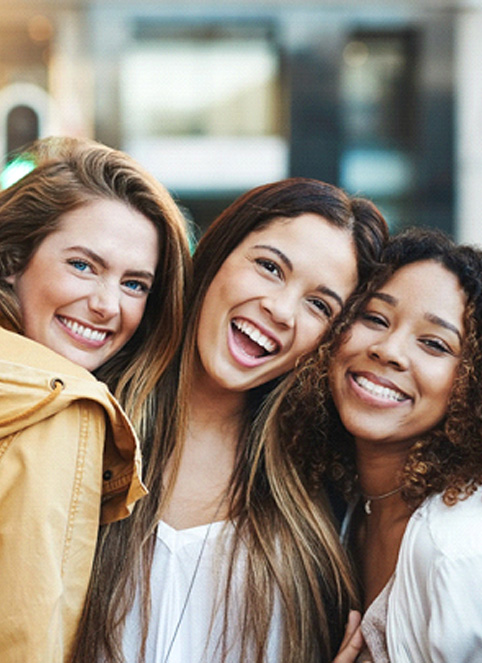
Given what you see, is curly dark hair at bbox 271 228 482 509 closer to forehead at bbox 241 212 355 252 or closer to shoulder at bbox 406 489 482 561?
shoulder at bbox 406 489 482 561

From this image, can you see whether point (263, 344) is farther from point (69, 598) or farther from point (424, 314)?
point (69, 598)

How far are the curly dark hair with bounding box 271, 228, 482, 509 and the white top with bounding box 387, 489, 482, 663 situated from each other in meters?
0.09

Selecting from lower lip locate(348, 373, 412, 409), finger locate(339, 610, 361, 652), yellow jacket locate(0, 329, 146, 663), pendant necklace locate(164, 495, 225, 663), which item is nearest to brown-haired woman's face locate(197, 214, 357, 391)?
lower lip locate(348, 373, 412, 409)

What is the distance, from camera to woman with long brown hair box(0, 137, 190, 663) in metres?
2.10

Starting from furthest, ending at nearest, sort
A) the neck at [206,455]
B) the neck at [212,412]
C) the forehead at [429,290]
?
the neck at [212,412] < the neck at [206,455] < the forehead at [429,290]

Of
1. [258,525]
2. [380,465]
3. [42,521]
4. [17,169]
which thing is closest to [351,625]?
[258,525]

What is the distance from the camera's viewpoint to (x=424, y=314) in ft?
8.66

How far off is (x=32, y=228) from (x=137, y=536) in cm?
101

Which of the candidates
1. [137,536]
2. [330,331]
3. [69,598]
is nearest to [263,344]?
[330,331]

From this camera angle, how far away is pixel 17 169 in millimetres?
3020

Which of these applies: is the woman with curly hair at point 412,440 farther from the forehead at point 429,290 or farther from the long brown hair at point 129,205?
the long brown hair at point 129,205

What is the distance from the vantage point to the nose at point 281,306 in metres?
2.74

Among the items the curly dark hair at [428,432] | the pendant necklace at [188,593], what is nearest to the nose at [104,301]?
the curly dark hair at [428,432]

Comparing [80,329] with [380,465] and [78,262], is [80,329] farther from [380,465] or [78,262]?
[380,465]
